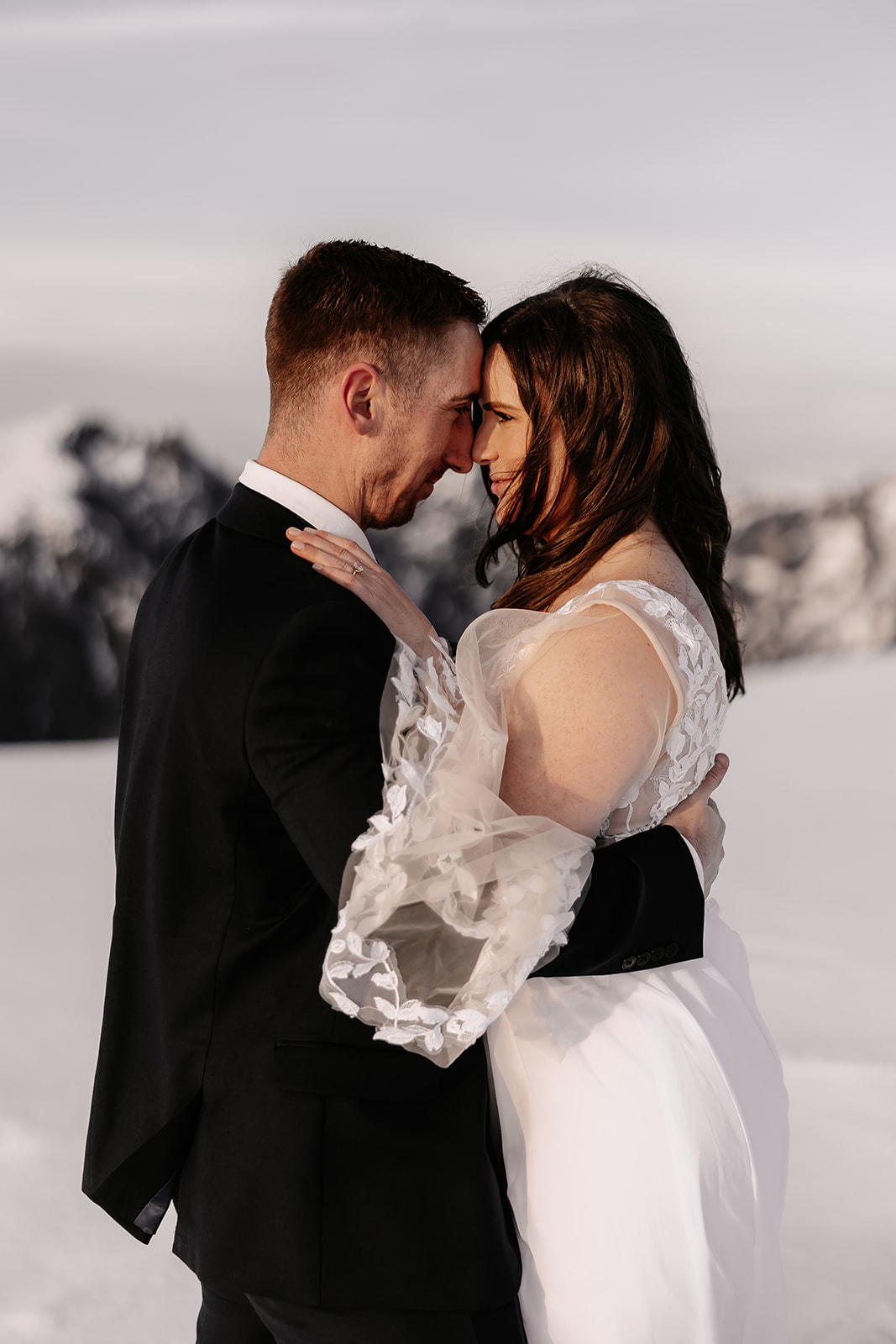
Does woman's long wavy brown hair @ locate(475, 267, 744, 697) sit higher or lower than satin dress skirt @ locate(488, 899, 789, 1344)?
higher

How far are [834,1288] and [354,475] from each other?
6.28 feet

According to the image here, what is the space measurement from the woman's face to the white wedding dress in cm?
25

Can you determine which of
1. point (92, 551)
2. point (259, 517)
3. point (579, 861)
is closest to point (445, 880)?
point (579, 861)

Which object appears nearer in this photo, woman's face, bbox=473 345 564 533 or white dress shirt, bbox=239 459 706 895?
white dress shirt, bbox=239 459 706 895

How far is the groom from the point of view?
3.74ft

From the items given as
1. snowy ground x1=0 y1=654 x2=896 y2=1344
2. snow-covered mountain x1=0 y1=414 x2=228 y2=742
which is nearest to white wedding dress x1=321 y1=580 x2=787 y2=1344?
snowy ground x1=0 y1=654 x2=896 y2=1344

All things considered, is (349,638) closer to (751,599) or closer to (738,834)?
(738,834)

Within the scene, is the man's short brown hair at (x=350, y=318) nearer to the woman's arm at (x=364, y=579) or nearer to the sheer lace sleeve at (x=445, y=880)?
the woman's arm at (x=364, y=579)

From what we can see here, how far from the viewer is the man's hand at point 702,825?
1.38 metres

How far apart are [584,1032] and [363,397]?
0.71m

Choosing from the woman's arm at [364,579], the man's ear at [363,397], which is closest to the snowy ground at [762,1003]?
the woman's arm at [364,579]

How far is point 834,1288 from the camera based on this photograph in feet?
7.79

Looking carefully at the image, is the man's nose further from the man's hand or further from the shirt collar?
the man's hand

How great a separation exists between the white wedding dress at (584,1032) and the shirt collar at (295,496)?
7.5 inches
